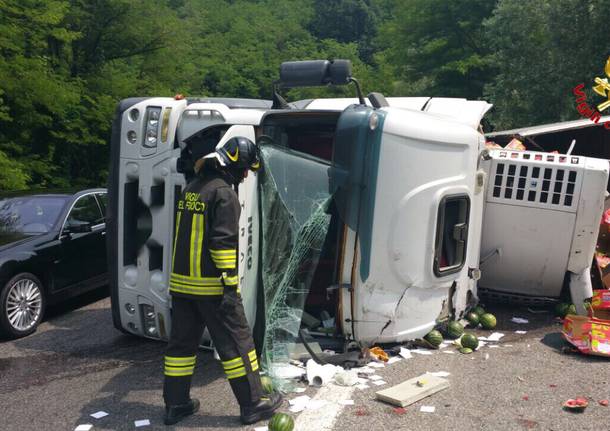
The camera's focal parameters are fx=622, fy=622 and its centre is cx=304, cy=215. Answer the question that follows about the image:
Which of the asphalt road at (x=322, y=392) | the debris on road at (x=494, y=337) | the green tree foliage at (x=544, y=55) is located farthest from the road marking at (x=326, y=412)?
the green tree foliage at (x=544, y=55)

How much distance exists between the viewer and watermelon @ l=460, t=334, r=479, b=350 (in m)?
5.30

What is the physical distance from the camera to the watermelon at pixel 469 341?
5297mm

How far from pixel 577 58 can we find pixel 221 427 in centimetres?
1609

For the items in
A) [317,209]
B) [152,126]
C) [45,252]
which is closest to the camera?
[317,209]

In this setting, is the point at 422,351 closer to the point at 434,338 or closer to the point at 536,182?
the point at 434,338

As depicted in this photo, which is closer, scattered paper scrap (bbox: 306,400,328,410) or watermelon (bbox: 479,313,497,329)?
scattered paper scrap (bbox: 306,400,328,410)

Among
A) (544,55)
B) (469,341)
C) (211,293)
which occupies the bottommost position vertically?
(469,341)

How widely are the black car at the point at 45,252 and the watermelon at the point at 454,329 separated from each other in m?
4.04

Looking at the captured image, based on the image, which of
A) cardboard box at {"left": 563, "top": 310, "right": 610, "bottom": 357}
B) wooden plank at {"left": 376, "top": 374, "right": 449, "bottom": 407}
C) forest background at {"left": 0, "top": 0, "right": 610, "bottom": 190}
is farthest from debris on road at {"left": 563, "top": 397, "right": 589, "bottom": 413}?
forest background at {"left": 0, "top": 0, "right": 610, "bottom": 190}

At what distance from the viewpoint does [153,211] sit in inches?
196

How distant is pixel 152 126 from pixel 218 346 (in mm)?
1948

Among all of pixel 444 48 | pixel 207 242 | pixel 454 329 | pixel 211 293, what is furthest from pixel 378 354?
pixel 444 48

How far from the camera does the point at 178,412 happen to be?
4008 millimetres

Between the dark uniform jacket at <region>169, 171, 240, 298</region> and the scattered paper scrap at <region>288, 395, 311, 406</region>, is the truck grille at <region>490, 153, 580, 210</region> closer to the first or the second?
the scattered paper scrap at <region>288, 395, 311, 406</region>
